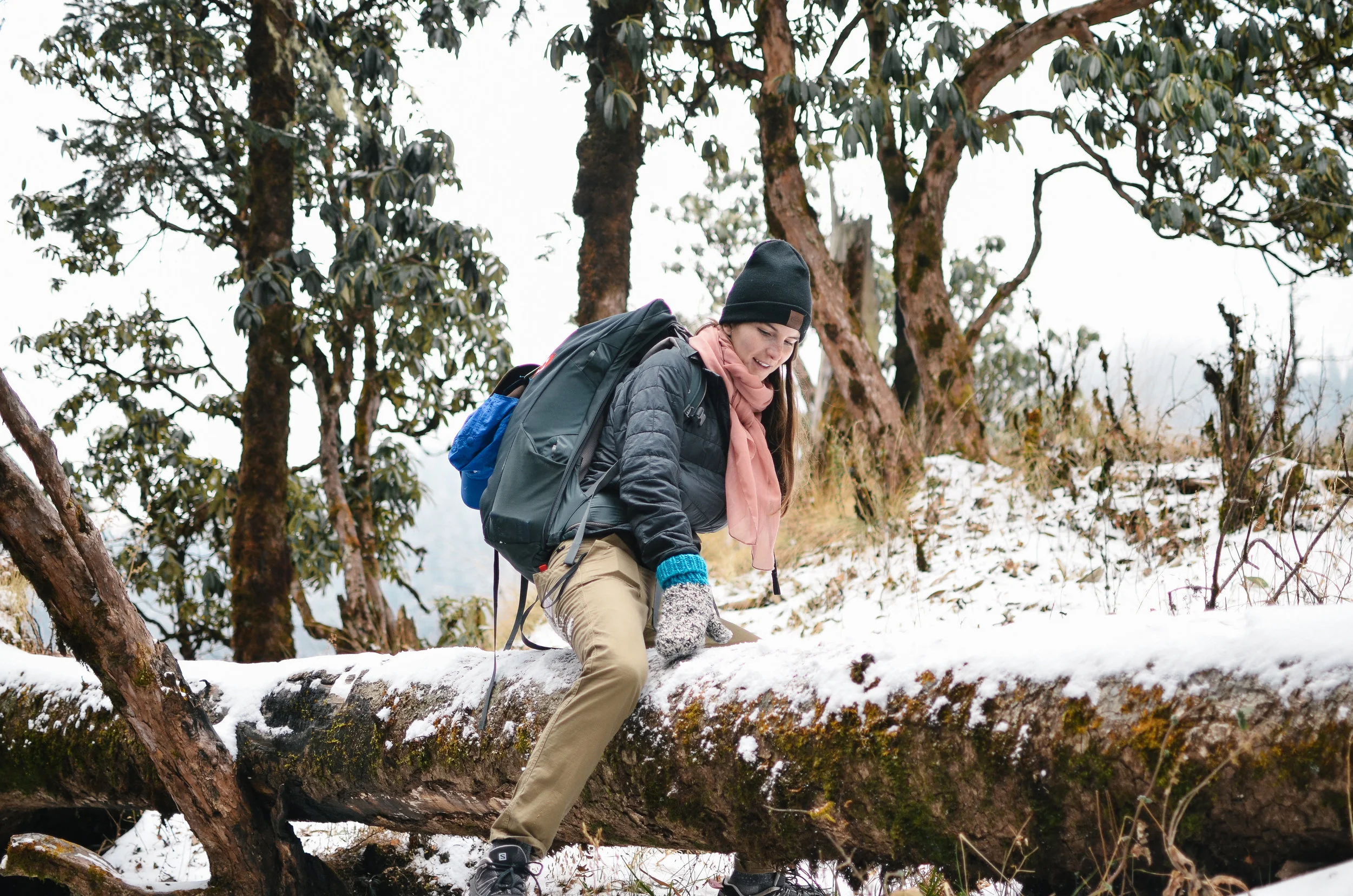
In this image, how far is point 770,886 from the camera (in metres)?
2.48

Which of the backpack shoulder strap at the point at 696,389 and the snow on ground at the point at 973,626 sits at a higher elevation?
the backpack shoulder strap at the point at 696,389

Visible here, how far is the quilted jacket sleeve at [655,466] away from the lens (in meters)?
2.29

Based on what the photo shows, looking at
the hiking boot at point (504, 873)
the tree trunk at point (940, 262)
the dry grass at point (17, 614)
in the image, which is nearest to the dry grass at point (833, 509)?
the tree trunk at point (940, 262)

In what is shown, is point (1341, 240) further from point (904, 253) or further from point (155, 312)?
point (155, 312)

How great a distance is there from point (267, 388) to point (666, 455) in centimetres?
502

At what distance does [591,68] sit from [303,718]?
5.07 meters

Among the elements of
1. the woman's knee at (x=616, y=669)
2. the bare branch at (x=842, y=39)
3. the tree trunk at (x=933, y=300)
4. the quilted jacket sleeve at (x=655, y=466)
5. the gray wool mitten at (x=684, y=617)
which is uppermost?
the bare branch at (x=842, y=39)

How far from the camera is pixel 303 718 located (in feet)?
9.58

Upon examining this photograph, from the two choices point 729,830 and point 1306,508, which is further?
point 1306,508

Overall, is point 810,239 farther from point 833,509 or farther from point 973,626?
point 973,626

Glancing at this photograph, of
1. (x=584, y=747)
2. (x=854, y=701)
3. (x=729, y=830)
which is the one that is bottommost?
(x=729, y=830)

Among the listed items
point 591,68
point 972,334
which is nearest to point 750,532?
point 591,68

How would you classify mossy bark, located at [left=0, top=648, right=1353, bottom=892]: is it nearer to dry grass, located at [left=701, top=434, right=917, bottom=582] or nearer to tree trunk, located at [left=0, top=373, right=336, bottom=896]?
tree trunk, located at [left=0, top=373, right=336, bottom=896]

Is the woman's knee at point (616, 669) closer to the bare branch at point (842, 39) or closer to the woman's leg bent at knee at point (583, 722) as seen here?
the woman's leg bent at knee at point (583, 722)
